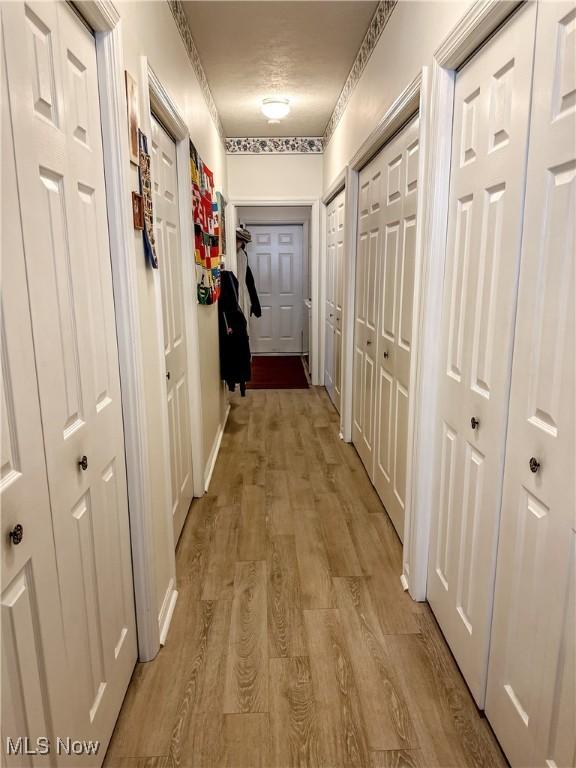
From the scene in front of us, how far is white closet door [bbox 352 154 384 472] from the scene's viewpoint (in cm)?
301

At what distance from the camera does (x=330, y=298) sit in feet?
16.6

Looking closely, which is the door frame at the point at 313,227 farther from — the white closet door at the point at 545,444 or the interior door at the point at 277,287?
the white closet door at the point at 545,444

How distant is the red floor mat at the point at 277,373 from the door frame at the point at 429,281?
150 inches

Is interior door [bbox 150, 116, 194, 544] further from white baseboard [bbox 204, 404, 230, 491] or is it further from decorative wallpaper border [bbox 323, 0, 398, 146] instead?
decorative wallpaper border [bbox 323, 0, 398, 146]

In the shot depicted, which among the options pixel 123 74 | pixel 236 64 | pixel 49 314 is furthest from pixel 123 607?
pixel 236 64

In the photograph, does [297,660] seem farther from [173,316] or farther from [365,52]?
[365,52]

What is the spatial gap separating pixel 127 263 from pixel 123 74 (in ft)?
1.78

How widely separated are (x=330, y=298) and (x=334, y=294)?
313 mm

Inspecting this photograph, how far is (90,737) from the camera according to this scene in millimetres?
1301

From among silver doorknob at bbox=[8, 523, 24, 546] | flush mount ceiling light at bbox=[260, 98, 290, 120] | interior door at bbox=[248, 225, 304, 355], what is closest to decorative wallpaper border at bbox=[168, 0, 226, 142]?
flush mount ceiling light at bbox=[260, 98, 290, 120]

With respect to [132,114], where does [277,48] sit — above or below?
above

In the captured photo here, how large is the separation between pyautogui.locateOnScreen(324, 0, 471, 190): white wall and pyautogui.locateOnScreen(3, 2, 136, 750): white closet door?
3.75ft

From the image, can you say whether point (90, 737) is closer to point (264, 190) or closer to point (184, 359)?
point (184, 359)

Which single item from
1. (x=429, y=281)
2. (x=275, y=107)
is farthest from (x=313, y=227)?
(x=429, y=281)
